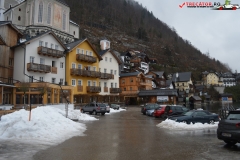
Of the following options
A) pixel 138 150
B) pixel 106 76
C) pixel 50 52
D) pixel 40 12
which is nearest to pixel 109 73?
pixel 106 76

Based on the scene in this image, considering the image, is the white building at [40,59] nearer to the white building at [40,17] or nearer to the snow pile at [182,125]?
the white building at [40,17]

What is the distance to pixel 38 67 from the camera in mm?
39781

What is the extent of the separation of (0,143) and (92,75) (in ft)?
132

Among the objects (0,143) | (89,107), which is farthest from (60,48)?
(0,143)

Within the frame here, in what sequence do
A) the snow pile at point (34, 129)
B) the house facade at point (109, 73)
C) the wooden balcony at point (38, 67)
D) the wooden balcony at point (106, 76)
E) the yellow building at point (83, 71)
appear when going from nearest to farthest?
the snow pile at point (34, 129) → the wooden balcony at point (38, 67) → the yellow building at point (83, 71) → the wooden balcony at point (106, 76) → the house facade at point (109, 73)

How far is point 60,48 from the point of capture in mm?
46000

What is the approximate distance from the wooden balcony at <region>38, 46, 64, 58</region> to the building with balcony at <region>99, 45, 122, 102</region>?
41.1 feet

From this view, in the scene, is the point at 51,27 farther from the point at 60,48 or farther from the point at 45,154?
the point at 45,154

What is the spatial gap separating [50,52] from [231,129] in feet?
120

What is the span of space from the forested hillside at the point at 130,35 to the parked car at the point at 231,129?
107m

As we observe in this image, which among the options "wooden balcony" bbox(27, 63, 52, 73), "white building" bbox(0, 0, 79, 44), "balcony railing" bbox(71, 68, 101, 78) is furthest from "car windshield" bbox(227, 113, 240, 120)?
"white building" bbox(0, 0, 79, 44)

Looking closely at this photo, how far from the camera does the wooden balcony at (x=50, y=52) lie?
40688mm

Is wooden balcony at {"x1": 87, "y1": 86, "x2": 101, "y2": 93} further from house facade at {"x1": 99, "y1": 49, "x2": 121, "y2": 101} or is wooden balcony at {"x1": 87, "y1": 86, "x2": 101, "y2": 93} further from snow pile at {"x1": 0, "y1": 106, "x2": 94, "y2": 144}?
snow pile at {"x1": 0, "y1": 106, "x2": 94, "y2": 144}

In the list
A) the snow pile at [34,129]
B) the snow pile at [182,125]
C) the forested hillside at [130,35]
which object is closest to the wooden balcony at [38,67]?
the snow pile at [34,129]
